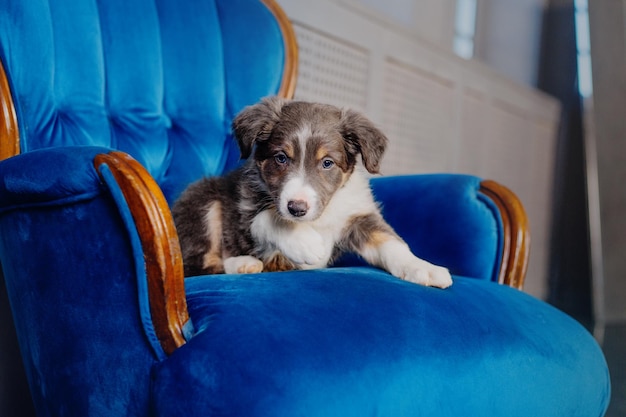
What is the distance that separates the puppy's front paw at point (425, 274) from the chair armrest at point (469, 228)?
0.28m

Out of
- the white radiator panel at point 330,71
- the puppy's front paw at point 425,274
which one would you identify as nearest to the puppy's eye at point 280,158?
the puppy's front paw at point 425,274

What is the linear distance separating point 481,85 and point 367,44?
5.47 ft

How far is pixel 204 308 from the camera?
1.16 m

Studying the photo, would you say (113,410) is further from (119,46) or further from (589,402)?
(119,46)

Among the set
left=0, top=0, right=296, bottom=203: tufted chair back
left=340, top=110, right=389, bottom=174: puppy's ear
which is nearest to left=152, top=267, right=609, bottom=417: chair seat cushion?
left=340, top=110, right=389, bottom=174: puppy's ear

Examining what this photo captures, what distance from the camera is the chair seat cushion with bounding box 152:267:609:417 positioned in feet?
3.32

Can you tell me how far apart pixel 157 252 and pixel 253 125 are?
0.79 metres

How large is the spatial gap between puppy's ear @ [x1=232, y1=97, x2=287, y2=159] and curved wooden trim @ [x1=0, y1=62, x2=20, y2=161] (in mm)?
601

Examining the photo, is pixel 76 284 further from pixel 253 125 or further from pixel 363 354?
pixel 253 125

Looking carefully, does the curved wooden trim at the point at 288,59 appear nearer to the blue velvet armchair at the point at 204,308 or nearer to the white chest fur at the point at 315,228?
the white chest fur at the point at 315,228

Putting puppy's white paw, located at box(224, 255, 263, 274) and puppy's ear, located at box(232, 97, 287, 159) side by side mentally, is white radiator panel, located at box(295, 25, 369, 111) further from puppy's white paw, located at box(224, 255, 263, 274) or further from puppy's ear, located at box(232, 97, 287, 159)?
puppy's white paw, located at box(224, 255, 263, 274)

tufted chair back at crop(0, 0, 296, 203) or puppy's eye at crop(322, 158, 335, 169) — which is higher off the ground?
tufted chair back at crop(0, 0, 296, 203)

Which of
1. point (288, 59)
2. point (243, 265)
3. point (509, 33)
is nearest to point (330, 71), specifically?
point (288, 59)

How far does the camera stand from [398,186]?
217cm
